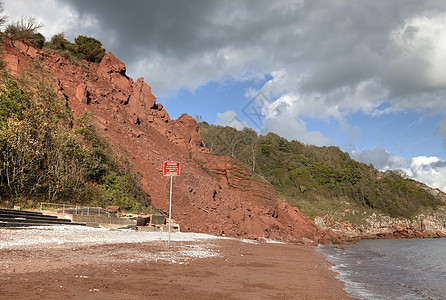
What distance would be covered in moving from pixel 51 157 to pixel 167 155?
51.1ft

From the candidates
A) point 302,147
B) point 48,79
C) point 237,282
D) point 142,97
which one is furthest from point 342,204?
point 237,282

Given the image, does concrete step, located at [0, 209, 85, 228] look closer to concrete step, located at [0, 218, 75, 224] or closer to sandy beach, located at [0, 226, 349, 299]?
concrete step, located at [0, 218, 75, 224]

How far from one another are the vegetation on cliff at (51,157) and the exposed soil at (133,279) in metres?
14.0

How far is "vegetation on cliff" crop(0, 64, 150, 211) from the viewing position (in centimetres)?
2147

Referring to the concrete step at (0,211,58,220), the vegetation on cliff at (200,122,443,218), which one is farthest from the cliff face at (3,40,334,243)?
the vegetation on cliff at (200,122,443,218)

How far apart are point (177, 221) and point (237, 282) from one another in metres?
20.7

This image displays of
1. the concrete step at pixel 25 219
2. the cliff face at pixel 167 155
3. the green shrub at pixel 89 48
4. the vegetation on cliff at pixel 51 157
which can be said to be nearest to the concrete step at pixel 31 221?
the concrete step at pixel 25 219

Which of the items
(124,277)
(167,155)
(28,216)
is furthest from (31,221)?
(167,155)

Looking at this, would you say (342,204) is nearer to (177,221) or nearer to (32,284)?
(177,221)

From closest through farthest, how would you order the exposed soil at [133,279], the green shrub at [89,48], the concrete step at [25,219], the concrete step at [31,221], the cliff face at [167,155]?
the exposed soil at [133,279] < the concrete step at [25,219] < the concrete step at [31,221] < the cliff face at [167,155] < the green shrub at [89,48]

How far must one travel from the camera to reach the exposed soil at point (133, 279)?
5996mm

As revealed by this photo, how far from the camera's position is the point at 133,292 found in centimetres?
626

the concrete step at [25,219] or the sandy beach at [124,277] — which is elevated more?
the concrete step at [25,219]

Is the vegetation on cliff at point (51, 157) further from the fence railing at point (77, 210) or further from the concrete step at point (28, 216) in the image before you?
the concrete step at point (28, 216)
